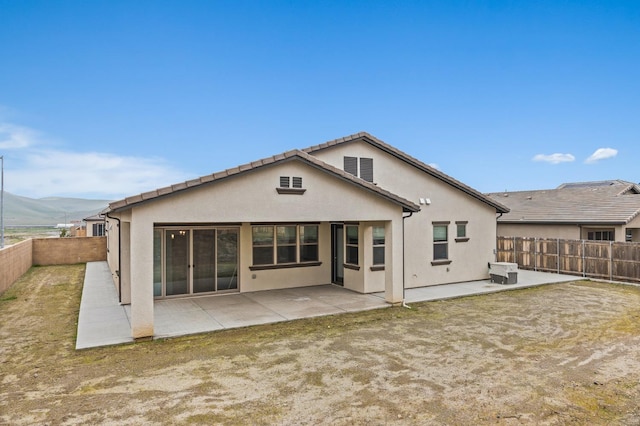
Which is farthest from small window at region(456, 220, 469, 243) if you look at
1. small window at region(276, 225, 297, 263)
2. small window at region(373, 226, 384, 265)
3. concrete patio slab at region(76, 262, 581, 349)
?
small window at region(276, 225, 297, 263)

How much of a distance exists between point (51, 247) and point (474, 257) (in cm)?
2209

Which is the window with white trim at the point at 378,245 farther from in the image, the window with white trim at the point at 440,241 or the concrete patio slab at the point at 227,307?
the window with white trim at the point at 440,241

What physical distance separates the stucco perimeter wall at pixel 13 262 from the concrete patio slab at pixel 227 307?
2.61 metres

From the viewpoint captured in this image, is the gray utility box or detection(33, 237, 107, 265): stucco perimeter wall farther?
detection(33, 237, 107, 265): stucco perimeter wall

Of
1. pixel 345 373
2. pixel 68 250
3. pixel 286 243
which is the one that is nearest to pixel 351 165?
pixel 286 243

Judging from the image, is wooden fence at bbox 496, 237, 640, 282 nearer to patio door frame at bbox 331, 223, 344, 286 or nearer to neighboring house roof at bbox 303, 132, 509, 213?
neighboring house roof at bbox 303, 132, 509, 213

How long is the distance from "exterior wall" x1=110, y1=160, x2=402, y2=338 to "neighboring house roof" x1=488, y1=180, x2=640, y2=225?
41.9 feet

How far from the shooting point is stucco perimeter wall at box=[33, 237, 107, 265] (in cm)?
2120

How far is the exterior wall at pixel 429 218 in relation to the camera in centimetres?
1374

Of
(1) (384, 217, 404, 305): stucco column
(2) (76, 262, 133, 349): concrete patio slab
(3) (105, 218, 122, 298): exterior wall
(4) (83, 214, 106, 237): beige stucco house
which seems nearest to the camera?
(2) (76, 262, 133, 349): concrete patio slab

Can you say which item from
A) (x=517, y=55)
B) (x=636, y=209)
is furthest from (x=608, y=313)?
(x=517, y=55)

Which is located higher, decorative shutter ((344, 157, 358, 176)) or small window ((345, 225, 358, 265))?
decorative shutter ((344, 157, 358, 176))

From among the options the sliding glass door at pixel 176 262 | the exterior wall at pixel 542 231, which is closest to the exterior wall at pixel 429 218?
the sliding glass door at pixel 176 262

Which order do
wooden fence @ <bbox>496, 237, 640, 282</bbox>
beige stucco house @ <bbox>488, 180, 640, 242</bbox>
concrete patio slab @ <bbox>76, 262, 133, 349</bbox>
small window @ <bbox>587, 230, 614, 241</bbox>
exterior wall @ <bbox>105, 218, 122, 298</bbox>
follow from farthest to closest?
small window @ <bbox>587, 230, 614, 241</bbox> → beige stucco house @ <bbox>488, 180, 640, 242</bbox> → wooden fence @ <bbox>496, 237, 640, 282</bbox> → exterior wall @ <bbox>105, 218, 122, 298</bbox> → concrete patio slab @ <bbox>76, 262, 133, 349</bbox>
